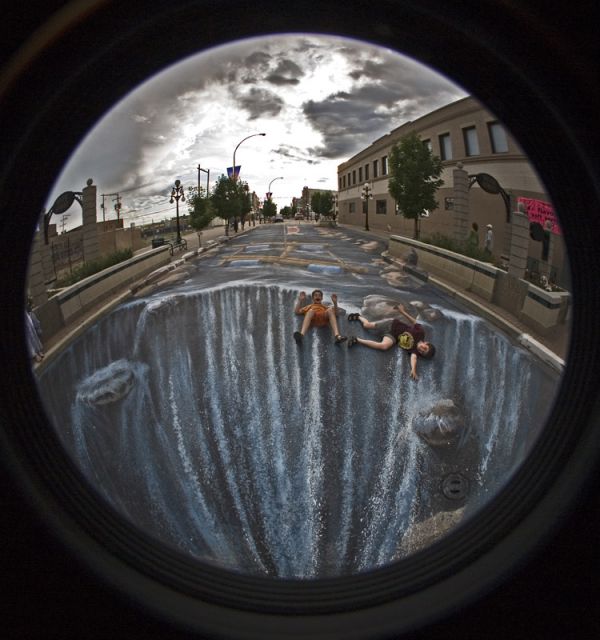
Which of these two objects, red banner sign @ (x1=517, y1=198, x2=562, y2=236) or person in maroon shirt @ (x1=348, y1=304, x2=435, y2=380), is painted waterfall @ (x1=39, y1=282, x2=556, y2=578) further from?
red banner sign @ (x1=517, y1=198, x2=562, y2=236)

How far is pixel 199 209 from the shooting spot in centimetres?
168

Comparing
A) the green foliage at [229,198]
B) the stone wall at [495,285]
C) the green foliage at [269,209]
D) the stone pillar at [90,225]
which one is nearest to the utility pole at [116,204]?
the stone pillar at [90,225]

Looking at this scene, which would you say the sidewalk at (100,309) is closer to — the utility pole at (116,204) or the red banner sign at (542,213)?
→ the utility pole at (116,204)

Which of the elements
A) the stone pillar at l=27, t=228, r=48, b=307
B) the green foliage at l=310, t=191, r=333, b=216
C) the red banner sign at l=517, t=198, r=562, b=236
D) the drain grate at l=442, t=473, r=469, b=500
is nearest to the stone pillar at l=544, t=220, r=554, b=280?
the red banner sign at l=517, t=198, r=562, b=236

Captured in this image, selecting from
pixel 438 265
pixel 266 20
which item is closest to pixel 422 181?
pixel 438 265

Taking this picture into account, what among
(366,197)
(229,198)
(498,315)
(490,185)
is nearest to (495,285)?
(498,315)

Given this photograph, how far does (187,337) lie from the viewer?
1818mm

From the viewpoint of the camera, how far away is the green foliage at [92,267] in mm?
1463

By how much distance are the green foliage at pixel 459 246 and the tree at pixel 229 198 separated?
96 cm

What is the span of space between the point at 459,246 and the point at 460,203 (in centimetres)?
19

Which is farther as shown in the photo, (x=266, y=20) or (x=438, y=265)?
(x=438, y=265)

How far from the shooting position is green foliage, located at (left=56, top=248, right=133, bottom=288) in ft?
4.80

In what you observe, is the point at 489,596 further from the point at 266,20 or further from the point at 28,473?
the point at 266,20

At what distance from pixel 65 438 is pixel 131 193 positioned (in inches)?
43.7
